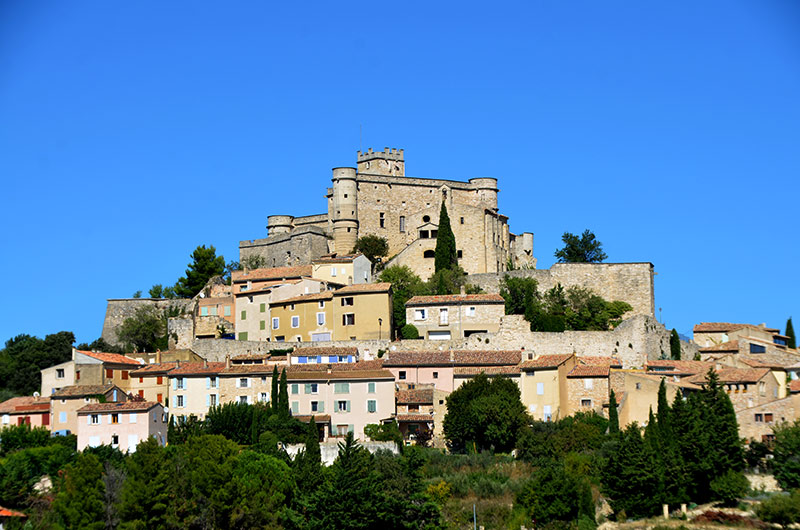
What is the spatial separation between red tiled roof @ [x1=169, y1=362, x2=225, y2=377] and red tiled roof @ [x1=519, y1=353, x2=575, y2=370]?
15900mm

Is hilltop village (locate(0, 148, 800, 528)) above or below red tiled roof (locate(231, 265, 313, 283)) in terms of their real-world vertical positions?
below

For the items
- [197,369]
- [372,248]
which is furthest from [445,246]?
[197,369]

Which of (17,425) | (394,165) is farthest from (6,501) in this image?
(394,165)

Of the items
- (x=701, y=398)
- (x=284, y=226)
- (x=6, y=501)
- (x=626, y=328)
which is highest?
(x=284, y=226)

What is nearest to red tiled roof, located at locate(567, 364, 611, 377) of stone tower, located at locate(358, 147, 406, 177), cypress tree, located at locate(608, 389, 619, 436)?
cypress tree, located at locate(608, 389, 619, 436)

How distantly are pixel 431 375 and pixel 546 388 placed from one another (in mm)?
6123

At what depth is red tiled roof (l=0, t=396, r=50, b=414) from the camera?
5872 centimetres

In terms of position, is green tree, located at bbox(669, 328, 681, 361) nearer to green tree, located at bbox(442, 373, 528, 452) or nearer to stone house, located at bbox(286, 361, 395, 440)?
green tree, located at bbox(442, 373, 528, 452)

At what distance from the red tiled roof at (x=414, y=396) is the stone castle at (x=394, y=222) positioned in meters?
23.3

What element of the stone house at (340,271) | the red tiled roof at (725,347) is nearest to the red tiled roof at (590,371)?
the red tiled roof at (725,347)

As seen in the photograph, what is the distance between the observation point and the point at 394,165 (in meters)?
92.8

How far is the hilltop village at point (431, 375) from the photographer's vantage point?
166ft

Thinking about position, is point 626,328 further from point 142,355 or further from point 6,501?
point 6,501

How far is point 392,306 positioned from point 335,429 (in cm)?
1397
